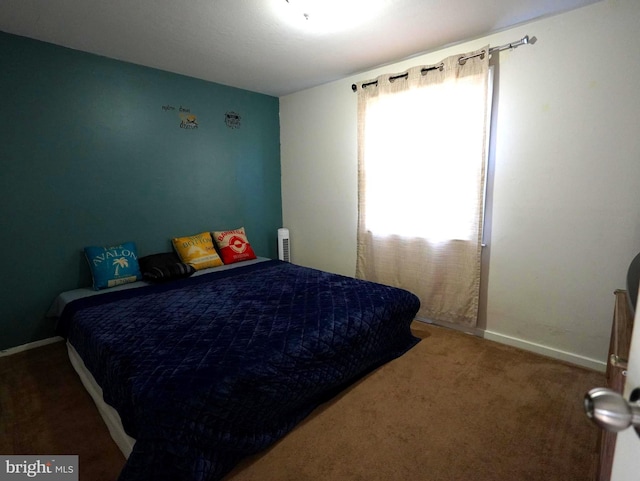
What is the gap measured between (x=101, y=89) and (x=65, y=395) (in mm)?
2407

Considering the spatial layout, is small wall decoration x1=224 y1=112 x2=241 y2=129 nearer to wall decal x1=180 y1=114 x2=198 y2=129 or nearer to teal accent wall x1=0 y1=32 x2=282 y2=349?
teal accent wall x1=0 y1=32 x2=282 y2=349

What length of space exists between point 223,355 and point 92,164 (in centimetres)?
228

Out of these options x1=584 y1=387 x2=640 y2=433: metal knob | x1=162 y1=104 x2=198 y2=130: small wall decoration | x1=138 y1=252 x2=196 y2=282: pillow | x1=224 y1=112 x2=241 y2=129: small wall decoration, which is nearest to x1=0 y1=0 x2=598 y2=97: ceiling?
x1=162 y1=104 x2=198 y2=130: small wall decoration

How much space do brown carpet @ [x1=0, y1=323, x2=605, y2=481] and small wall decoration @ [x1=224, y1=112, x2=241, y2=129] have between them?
8.86 ft

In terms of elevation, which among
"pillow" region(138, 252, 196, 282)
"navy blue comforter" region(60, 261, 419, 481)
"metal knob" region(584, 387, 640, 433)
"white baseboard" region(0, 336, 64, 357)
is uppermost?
"metal knob" region(584, 387, 640, 433)

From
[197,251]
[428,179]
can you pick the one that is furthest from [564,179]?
[197,251]

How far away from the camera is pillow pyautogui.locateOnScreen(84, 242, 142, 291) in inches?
107

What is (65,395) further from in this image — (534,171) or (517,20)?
(517,20)

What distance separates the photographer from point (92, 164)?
111 inches

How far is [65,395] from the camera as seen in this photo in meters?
2.06

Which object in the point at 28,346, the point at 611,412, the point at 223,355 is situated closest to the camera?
the point at 611,412

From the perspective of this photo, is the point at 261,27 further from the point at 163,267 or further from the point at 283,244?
the point at 283,244

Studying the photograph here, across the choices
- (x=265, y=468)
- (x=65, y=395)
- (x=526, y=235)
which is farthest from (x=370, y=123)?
(x=65, y=395)

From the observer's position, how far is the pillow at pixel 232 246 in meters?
3.49
